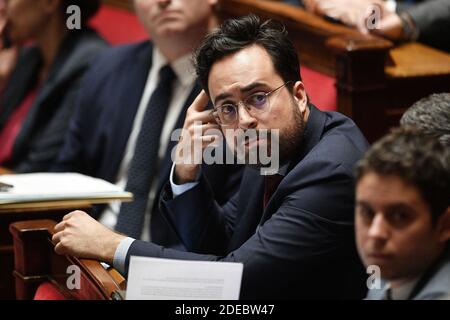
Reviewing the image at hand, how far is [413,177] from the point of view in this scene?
1.34 meters

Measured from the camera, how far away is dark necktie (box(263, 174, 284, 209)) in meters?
1.87

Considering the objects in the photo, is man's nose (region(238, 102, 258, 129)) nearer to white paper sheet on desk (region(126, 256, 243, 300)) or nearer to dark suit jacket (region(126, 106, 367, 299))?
dark suit jacket (region(126, 106, 367, 299))

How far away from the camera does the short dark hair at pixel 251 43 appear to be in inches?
75.2

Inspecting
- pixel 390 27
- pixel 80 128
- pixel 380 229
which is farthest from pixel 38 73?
pixel 380 229

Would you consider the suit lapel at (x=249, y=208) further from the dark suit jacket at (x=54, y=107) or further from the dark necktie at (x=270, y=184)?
the dark suit jacket at (x=54, y=107)

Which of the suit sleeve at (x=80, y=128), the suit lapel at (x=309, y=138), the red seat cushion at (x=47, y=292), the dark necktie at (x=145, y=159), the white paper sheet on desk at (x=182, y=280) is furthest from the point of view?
the suit sleeve at (x=80, y=128)

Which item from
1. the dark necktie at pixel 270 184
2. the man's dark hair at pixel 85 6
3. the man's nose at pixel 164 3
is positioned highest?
the man's nose at pixel 164 3

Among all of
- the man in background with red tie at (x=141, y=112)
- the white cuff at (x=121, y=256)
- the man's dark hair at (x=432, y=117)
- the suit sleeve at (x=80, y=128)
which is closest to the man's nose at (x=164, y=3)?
the man in background with red tie at (x=141, y=112)

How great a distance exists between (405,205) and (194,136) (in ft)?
2.54

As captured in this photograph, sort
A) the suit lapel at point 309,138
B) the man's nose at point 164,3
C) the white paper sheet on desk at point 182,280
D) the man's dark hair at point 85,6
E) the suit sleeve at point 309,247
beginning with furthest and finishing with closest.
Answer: the man's dark hair at point 85,6 < the man's nose at point 164,3 < the suit lapel at point 309,138 < the suit sleeve at point 309,247 < the white paper sheet on desk at point 182,280

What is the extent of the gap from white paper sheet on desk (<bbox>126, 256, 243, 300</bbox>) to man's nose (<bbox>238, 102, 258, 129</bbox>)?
357 millimetres

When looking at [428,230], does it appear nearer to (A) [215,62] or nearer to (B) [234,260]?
(B) [234,260]

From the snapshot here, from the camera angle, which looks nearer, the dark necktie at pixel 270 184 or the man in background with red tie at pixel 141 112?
the dark necktie at pixel 270 184

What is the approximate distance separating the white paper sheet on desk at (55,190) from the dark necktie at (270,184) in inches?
14.2
